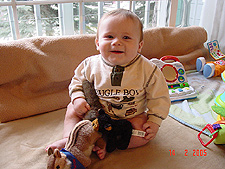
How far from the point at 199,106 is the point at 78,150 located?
0.67 meters

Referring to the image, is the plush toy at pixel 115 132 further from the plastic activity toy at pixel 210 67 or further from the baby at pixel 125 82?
the plastic activity toy at pixel 210 67

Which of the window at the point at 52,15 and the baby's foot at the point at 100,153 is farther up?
the window at the point at 52,15

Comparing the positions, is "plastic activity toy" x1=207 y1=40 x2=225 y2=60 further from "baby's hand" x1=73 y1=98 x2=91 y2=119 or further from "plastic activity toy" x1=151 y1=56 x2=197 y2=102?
"baby's hand" x1=73 y1=98 x2=91 y2=119

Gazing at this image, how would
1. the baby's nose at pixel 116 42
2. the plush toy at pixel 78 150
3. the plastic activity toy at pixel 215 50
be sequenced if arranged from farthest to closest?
the plastic activity toy at pixel 215 50, the baby's nose at pixel 116 42, the plush toy at pixel 78 150

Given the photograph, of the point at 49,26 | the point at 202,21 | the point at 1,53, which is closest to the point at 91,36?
the point at 49,26

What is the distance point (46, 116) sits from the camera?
1039 mm

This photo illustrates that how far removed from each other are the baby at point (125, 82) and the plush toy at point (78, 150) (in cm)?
6

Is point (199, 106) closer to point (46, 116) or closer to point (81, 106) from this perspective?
point (81, 106)

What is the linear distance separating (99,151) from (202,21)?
1.39 metres

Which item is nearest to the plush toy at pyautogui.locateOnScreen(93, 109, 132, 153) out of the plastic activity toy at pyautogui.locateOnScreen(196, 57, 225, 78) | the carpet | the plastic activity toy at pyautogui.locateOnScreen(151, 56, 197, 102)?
the carpet

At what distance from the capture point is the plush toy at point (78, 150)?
66 centimetres

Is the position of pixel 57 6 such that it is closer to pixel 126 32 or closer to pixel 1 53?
pixel 1 53
